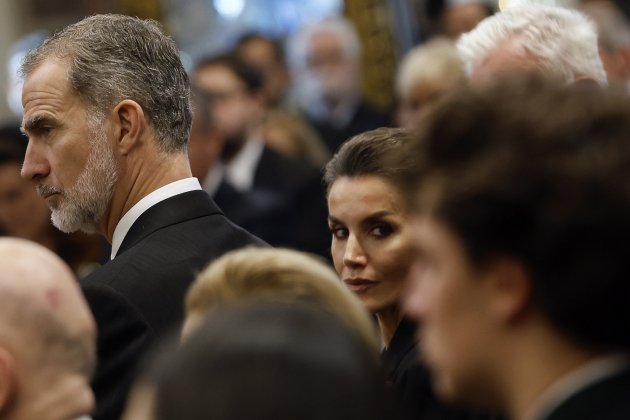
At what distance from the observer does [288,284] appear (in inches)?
88.7

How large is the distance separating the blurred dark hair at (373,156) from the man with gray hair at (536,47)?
263 millimetres

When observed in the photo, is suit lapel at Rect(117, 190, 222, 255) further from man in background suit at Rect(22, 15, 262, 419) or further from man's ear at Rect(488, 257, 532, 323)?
man's ear at Rect(488, 257, 532, 323)

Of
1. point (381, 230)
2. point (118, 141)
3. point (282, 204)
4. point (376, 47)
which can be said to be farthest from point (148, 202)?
point (376, 47)

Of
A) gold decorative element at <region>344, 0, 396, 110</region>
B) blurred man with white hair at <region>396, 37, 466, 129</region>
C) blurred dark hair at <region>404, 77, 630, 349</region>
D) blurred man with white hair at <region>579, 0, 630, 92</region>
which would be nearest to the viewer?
blurred dark hair at <region>404, 77, 630, 349</region>

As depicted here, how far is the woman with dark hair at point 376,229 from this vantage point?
10.5 ft

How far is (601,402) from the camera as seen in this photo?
1.55 m

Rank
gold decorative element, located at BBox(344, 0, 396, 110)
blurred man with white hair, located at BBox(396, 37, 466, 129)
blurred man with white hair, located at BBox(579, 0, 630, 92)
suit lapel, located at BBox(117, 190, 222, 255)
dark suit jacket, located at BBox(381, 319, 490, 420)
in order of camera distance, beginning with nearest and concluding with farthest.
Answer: dark suit jacket, located at BBox(381, 319, 490, 420) < suit lapel, located at BBox(117, 190, 222, 255) < blurred man with white hair, located at BBox(579, 0, 630, 92) < blurred man with white hair, located at BBox(396, 37, 466, 129) < gold decorative element, located at BBox(344, 0, 396, 110)

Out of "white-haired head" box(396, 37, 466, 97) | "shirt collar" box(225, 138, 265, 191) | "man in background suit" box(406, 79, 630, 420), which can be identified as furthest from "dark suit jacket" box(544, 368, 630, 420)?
"shirt collar" box(225, 138, 265, 191)

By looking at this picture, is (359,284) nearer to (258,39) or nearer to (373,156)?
(373,156)

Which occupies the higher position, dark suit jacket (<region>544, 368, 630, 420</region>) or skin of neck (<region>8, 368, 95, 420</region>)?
dark suit jacket (<region>544, 368, 630, 420</region>)

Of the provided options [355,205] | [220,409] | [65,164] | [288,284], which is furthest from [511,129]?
[65,164]

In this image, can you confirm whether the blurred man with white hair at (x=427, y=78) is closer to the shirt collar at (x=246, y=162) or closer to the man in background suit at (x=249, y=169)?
the man in background suit at (x=249, y=169)

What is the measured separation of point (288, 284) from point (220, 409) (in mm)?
934

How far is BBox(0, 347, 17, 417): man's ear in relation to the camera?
6.82 ft
